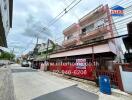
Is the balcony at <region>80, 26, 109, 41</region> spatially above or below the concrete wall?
above

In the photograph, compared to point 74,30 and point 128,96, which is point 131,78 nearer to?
point 128,96

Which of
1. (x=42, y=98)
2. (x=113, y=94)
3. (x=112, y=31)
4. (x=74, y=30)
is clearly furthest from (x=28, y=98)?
(x=74, y=30)

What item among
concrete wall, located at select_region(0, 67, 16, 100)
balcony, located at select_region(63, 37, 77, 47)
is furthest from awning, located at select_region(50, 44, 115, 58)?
concrete wall, located at select_region(0, 67, 16, 100)

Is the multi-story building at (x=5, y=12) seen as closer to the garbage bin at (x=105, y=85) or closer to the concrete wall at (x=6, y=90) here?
the concrete wall at (x=6, y=90)

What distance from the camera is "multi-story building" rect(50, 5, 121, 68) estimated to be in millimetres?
12719

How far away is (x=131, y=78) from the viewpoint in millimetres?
8398

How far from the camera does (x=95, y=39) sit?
19.1 metres

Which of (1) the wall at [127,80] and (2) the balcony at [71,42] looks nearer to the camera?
(1) the wall at [127,80]

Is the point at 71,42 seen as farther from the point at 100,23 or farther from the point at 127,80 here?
the point at 127,80

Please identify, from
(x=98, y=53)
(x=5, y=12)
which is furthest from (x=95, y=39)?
(x=5, y=12)

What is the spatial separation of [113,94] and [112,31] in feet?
34.0

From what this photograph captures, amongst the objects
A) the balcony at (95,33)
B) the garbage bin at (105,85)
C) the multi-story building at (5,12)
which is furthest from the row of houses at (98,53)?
the multi-story building at (5,12)

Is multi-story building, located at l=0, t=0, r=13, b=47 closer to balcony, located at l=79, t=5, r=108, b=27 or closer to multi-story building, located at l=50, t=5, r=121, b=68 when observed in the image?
multi-story building, located at l=50, t=5, r=121, b=68

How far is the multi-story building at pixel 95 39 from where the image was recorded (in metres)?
12.7
